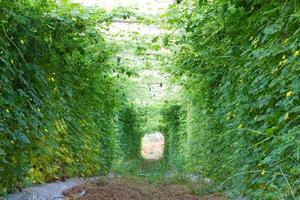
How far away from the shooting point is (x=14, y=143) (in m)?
4.93

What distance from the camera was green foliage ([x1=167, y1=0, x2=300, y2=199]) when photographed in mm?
2748

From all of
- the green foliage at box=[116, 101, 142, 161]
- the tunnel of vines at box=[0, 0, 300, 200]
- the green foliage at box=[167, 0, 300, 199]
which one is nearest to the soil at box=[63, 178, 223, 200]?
the tunnel of vines at box=[0, 0, 300, 200]

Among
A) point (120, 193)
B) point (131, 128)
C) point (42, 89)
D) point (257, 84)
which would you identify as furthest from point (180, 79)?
point (131, 128)

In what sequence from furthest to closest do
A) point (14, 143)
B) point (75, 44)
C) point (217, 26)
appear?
point (75, 44) → point (217, 26) → point (14, 143)

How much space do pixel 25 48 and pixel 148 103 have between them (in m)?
16.2

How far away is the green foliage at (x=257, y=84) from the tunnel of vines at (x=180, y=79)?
0.01 meters

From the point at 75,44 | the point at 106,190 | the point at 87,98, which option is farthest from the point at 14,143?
the point at 87,98

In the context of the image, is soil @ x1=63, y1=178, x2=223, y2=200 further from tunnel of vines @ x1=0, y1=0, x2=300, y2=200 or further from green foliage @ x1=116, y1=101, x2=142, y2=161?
green foliage @ x1=116, y1=101, x2=142, y2=161

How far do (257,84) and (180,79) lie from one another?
7330mm

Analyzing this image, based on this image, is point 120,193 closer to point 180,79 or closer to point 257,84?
point 257,84

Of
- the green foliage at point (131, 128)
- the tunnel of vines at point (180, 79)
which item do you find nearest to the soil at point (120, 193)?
the tunnel of vines at point (180, 79)

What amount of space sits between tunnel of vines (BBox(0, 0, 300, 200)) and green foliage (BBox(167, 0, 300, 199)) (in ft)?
0.05

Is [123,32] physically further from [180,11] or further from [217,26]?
[217,26]

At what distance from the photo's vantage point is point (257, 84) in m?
3.74
